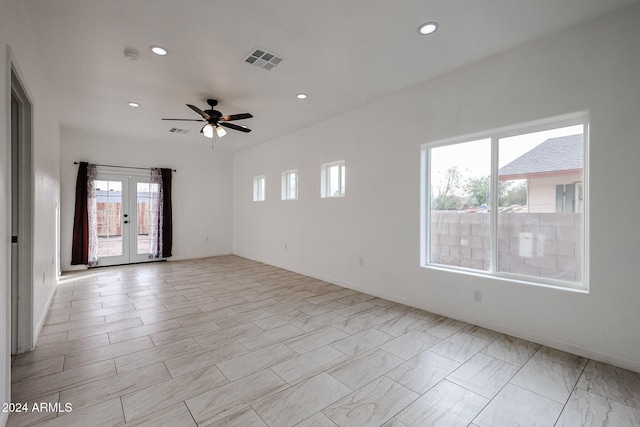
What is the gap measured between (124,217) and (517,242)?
24.8ft

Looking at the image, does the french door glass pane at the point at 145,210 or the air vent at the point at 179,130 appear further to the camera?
the french door glass pane at the point at 145,210

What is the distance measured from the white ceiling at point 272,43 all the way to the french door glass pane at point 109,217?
8.19ft

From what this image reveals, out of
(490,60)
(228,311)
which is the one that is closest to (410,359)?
(228,311)

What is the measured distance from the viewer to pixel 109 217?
6570mm

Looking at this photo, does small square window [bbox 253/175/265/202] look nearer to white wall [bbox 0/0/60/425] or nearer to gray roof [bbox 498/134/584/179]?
white wall [bbox 0/0/60/425]

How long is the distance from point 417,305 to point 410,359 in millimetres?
1386

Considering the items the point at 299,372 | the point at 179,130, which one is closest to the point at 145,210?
the point at 179,130

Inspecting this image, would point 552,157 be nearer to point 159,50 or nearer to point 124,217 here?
point 159,50

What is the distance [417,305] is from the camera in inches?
150

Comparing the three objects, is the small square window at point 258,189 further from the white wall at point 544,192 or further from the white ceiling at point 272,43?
the white wall at point 544,192

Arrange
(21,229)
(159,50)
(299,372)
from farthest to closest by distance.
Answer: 1. (159,50)
2. (21,229)
3. (299,372)

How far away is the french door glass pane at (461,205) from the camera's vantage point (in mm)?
3381

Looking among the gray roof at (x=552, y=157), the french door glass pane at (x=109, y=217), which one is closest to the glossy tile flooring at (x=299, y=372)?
the gray roof at (x=552, y=157)

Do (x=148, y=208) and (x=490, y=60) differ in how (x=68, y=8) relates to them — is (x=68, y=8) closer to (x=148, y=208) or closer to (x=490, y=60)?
(x=490, y=60)
